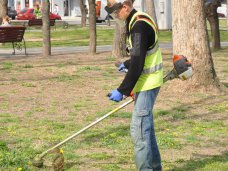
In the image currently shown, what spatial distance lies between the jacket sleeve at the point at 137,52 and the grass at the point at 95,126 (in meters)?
1.25

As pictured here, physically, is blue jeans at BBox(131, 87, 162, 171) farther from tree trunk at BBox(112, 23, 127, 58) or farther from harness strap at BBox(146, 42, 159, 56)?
tree trunk at BBox(112, 23, 127, 58)

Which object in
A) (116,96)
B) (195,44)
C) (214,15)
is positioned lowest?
(116,96)

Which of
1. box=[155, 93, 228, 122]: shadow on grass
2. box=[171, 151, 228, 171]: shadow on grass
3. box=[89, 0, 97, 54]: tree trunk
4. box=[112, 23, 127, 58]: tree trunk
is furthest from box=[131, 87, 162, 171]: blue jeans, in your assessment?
box=[89, 0, 97, 54]: tree trunk

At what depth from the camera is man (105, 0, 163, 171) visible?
5836 mm

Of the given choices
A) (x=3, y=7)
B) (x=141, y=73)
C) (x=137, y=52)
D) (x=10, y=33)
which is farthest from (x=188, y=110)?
(x=3, y=7)

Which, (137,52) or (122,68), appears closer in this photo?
(137,52)

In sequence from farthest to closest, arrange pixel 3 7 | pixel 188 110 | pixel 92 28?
1. pixel 3 7
2. pixel 92 28
3. pixel 188 110

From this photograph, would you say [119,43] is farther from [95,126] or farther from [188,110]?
[95,126]

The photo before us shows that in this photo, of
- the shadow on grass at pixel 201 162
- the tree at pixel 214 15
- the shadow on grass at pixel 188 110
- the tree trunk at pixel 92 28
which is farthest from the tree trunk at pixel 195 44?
the tree at pixel 214 15

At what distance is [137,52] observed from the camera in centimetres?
582

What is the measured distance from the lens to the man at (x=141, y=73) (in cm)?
584

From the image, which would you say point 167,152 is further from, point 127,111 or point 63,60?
point 63,60

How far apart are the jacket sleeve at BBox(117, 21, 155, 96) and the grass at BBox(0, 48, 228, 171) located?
4.10 ft

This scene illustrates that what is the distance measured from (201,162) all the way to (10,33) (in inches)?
539
